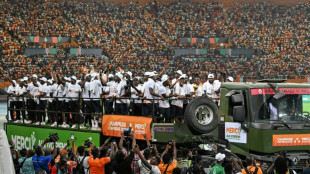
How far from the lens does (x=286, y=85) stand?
941cm

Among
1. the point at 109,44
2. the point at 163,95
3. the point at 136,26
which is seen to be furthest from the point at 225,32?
the point at 163,95

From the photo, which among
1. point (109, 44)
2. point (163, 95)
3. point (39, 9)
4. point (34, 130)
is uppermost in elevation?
point (39, 9)

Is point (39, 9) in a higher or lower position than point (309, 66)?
higher

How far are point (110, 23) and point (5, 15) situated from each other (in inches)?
370

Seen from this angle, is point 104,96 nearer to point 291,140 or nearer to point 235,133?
point 235,133

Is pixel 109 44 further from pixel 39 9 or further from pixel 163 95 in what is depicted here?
pixel 163 95

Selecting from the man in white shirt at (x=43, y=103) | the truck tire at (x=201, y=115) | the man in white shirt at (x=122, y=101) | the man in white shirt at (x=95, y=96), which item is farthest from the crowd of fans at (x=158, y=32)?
the truck tire at (x=201, y=115)

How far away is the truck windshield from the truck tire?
163cm

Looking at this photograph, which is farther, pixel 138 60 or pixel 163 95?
pixel 138 60

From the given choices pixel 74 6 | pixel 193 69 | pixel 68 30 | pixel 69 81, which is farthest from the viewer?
pixel 74 6

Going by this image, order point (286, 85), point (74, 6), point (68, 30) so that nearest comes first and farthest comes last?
point (286, 85) → point (68, 30) → point (74, 6)

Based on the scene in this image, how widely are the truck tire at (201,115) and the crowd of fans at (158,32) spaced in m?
30.8

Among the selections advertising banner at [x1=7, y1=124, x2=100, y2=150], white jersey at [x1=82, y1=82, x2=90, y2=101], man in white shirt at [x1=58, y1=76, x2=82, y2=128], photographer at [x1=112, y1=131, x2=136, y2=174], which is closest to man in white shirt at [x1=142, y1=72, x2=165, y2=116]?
advertising banner at [x1=7, y1=124, x2=100, y2=150]

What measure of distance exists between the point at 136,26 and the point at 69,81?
3516 centimetres
